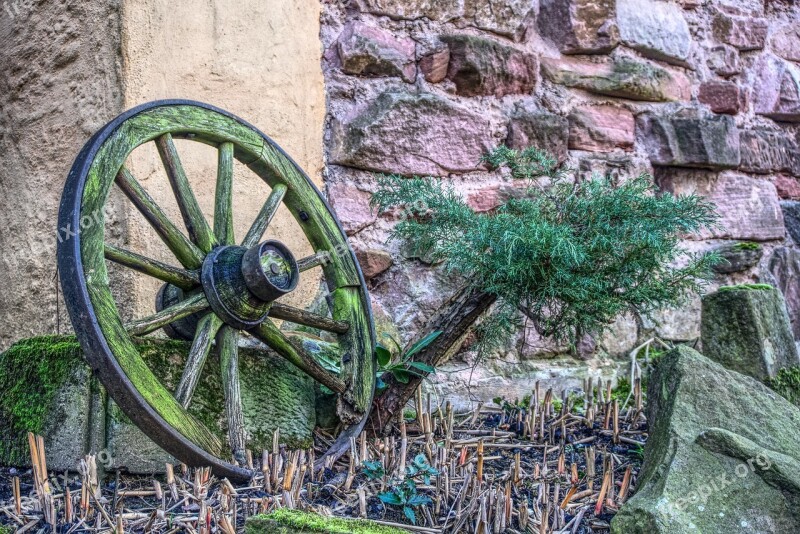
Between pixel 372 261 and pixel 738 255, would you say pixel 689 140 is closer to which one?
pixel 738 255

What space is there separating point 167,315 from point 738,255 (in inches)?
96.9

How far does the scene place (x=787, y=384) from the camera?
8.85ft

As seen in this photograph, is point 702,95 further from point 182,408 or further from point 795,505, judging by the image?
point 182,408

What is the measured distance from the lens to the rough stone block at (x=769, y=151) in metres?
3.62

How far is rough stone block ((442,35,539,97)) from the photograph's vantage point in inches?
115

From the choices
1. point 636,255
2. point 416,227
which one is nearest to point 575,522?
point 636,255

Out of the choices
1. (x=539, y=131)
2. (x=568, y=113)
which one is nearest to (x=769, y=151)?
(x=568, y=113)

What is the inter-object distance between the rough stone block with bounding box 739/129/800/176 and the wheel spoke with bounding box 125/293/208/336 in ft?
8.32

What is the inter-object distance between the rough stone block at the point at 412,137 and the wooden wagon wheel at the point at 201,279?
14.2 inches

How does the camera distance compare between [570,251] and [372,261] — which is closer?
[570,251]

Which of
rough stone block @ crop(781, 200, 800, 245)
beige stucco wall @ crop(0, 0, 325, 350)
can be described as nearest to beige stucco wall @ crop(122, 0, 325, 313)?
beige stucco wall @ crop(0, 0, 325, 350)

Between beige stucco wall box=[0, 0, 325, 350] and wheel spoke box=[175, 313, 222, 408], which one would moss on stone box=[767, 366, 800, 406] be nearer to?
beige stucco wall box=[0, 0, 325, 350]

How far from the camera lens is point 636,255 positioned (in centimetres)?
227

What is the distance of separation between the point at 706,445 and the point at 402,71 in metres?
1.57
